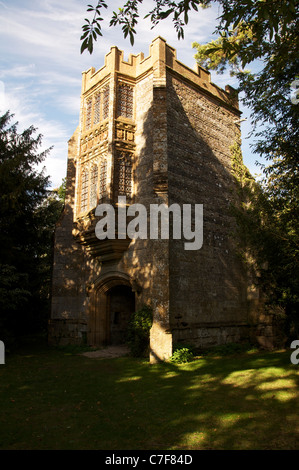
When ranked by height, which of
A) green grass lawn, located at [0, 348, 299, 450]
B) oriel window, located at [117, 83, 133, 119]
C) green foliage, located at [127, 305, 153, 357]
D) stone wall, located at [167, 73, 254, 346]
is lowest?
green grass lawn, located at [0, 348, 299, 450]

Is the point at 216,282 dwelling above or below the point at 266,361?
above

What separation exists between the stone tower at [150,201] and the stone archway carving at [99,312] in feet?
0.14

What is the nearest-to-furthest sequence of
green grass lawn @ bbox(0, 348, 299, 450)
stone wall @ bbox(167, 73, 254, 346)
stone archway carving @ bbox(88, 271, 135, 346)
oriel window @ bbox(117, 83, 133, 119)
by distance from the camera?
green grass lawn @ bbox(0, 348, 299, 450) → stone wall @ bbox(167, 73, 254, 346) → stone archway carving @ bbox(88, 271, 135, 346) → oriel window @ bbox(117, 83, 133, 119)

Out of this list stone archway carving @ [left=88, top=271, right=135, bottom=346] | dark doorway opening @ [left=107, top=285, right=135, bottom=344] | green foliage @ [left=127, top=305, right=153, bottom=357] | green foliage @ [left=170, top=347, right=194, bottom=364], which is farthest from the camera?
dark doorway opening @ [left=107, top=285, right=135, bottom=344]

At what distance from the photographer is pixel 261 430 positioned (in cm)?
500

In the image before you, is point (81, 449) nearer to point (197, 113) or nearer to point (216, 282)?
point (216, 282)

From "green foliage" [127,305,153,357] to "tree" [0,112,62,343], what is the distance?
4.57 m

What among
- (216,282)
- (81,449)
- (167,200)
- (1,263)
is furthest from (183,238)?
(81,449)

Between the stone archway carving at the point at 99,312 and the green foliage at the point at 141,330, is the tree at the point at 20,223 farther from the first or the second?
the green foliage at the point at 141,330

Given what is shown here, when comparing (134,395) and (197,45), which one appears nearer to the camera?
(134,395)

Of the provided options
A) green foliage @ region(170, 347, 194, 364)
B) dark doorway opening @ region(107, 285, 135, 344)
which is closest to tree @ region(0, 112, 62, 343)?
dark doorway opening @ region(107, 285, 135, 344)

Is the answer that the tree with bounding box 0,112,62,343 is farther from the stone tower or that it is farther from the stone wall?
the stone wall

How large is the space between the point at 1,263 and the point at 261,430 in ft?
36.8

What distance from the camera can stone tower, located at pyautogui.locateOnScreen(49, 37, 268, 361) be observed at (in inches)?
479
